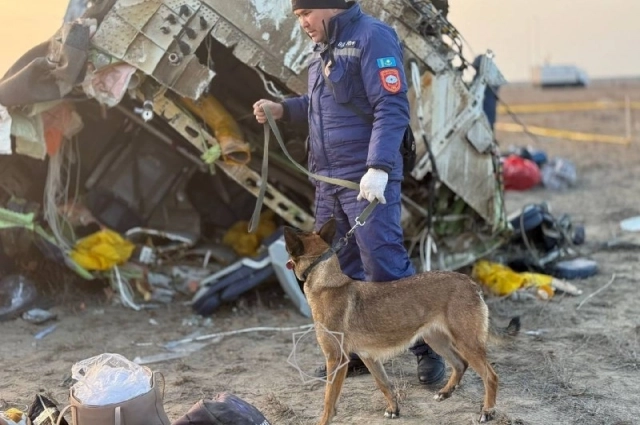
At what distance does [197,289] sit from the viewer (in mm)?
6473

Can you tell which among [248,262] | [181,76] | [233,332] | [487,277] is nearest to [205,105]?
[181,76]

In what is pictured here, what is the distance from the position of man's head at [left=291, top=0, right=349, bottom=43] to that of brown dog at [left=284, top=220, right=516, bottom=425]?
113 cm

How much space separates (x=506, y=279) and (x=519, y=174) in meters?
5.83

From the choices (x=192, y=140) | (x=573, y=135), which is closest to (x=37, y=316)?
(x=192, y=140)

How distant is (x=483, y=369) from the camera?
3857mm

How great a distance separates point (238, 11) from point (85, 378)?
309 centimetres

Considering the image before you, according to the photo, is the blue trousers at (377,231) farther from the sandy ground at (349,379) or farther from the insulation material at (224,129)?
the insulation material at (224,129)

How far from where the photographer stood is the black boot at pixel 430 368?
4.40m

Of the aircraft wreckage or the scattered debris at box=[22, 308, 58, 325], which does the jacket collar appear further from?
the scattered debris at box=[22, 308, 58, 325]

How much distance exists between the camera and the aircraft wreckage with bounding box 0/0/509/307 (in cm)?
540

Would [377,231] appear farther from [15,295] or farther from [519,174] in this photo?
[519,174]

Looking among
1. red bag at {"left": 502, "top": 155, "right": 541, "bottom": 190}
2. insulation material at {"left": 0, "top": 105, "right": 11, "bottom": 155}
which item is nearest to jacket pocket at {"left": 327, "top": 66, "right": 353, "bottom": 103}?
insulation material at {"left": 0, "top": 105, "right": 11, "bottom": 155}

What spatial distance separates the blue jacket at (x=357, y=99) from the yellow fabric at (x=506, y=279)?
256 cm

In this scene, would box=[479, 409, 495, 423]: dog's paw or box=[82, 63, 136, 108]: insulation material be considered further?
box=[82, 63, 136, 108]: insulation material
